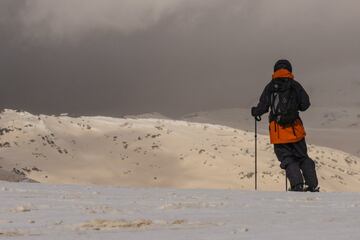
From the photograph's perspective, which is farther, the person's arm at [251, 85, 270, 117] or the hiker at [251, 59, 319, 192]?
the person's arm at [251, 85, 270, 117]

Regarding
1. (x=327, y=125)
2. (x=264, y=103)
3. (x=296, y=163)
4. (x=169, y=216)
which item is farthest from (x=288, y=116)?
(x=327, y=125)

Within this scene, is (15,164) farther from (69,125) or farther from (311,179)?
(311,179)

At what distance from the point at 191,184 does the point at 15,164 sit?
9.43 meters

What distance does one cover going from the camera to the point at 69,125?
43750 millimetres

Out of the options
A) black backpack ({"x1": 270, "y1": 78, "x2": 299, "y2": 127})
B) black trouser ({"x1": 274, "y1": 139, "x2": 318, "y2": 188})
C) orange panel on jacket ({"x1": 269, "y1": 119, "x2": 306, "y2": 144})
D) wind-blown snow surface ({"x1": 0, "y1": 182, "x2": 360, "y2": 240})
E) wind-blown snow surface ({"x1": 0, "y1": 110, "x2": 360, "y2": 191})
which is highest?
wind-blown snow surface ({"x1": 0, "y1": 110, "x2": 360, "y2": 191})

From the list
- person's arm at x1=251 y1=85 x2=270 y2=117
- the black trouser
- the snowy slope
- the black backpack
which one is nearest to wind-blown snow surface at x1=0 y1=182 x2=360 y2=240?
the black trouser

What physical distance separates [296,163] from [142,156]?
2906cm

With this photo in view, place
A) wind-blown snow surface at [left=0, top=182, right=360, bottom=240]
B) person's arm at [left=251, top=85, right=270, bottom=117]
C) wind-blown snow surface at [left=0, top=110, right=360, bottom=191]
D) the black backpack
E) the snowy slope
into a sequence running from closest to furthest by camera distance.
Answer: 1. wind-blown snow surface at [left=0, top=182, right=360, bottom=240]
2. the black backpack
3. person's arm at [left=251, top=85, right=270, bottom=117]
4. wind-blown snow surface at [left=0, top=110, right=360, bottom=191]
5. the snowy slope

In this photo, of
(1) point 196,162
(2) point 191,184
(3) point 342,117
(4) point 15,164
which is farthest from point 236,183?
(3) point 342,117

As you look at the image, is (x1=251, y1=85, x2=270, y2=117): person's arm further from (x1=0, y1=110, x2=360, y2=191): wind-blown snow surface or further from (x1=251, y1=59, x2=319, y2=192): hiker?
(x1=0, y1=110, x2=360, y2=191): wind-blown snow surface

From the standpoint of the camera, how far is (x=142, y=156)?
123 feet

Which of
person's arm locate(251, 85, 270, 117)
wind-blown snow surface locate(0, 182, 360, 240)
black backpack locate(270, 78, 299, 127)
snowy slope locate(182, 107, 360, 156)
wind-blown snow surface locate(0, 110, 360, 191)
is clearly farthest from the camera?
snowy slope locate(182, 107, 360, 156)

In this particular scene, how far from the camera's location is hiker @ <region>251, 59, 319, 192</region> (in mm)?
8511

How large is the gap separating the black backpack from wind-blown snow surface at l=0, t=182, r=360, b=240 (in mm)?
1813
